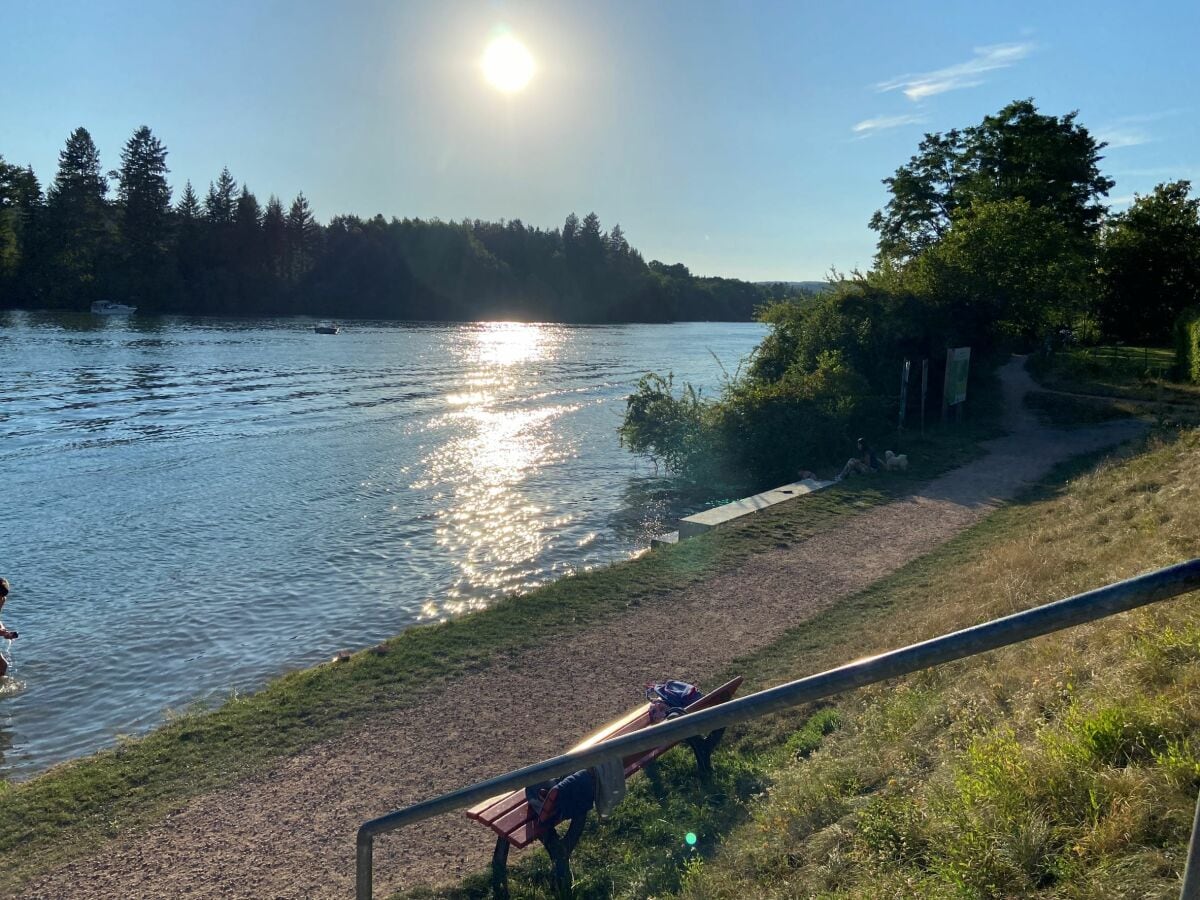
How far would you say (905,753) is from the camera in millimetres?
4863

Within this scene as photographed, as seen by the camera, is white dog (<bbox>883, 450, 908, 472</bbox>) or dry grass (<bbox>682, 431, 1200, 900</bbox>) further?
white dog (<bbox>883, 450, 908, 472</bbox>)

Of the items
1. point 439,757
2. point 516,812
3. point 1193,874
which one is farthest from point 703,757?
point 1193,874

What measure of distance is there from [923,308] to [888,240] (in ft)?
91.5

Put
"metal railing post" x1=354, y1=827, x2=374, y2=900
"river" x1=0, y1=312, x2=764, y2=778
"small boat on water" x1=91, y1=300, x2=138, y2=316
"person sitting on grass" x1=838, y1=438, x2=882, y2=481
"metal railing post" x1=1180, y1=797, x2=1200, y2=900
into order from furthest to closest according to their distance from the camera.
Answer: "small boat on water" x1=91, y1=300, x2=138, y2=316, "person sitting on grass" x1=838, y1=438, x2=882, y2=481, "river" x1=0, y1=312, x2=764, y2=778, "metal railing post" x1=354, y1=827, x2=374, y2=900, "metal railing post" x1=1180, y1=797, x2=1200, y2=900

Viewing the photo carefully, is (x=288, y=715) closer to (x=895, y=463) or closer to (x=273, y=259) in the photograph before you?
(x=895, y=463)

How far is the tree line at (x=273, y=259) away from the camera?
92.6 meters

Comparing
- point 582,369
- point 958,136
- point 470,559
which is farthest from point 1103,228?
point 470,559

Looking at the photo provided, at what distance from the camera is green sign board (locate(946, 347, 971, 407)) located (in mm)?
21625

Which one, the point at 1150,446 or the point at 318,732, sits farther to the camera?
the point at 1150,446

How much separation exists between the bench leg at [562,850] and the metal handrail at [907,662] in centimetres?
201

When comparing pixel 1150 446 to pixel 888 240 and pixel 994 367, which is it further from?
pixel 888 240

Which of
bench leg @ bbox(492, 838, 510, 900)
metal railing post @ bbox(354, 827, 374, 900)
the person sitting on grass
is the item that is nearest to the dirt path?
bench leg @ bbox(492, 838, 510, 900)

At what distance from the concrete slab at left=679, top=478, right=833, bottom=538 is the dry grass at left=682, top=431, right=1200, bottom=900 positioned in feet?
21.1

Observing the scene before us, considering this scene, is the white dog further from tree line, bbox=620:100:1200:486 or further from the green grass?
the green grass
